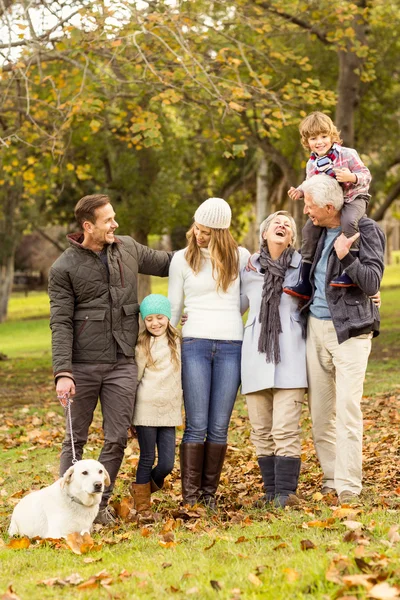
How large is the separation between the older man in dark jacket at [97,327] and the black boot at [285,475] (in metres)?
1.20

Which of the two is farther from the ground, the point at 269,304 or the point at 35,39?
the point at 35,39

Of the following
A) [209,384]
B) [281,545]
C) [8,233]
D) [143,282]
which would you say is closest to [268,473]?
[209,384]

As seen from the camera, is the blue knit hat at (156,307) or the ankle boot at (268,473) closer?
the blue knit hat at (156,307)

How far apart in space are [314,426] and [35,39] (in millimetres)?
7715

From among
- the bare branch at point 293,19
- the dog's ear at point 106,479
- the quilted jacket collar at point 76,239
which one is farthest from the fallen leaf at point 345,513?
the bare branch at point 293,19

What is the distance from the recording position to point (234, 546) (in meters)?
5.06

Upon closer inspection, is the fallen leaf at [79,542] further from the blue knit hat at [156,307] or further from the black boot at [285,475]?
the blue knit hat at [156,307]

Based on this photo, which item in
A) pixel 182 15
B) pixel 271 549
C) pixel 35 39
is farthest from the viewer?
pixel 182 15

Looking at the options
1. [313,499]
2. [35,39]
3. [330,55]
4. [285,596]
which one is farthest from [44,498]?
[330,55]

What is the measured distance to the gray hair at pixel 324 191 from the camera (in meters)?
6.26

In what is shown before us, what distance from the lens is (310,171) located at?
6656mm

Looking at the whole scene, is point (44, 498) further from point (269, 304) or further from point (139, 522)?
point (269, 304)

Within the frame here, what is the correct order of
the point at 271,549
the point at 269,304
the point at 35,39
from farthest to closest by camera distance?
the point at 35,39, the point at 269,304, the point at 271,549

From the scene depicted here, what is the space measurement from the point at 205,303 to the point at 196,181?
2868 cm
